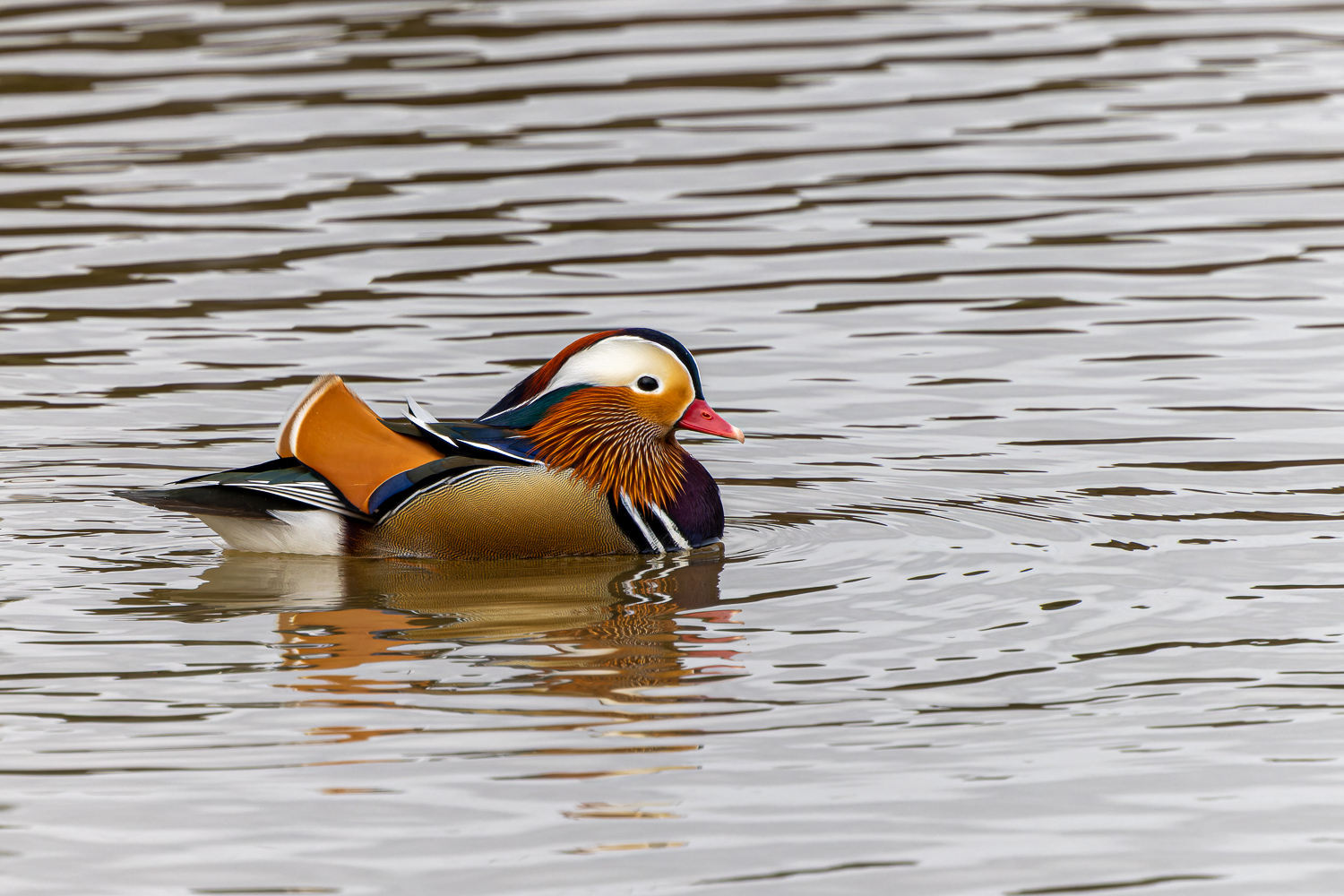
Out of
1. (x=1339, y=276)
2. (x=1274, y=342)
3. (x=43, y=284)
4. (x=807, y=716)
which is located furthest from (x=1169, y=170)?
(x=807, y=716)

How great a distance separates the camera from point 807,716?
A: 7105mm

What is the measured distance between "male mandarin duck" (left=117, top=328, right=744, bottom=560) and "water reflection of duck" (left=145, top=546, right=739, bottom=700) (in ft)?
0.34

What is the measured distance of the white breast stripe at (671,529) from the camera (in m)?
9.45

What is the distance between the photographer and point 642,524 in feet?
31.0

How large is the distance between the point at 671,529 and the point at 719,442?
7.28 ft

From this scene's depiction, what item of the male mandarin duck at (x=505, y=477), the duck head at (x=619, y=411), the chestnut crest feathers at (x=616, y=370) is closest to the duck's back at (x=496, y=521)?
the male mandarin duck at (x=505, y=477)

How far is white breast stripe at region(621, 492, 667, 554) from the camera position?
31.0 feet

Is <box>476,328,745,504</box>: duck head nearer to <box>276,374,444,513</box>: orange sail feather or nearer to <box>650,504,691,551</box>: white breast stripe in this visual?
<box>650,504,691,551</box>: white breast stripe

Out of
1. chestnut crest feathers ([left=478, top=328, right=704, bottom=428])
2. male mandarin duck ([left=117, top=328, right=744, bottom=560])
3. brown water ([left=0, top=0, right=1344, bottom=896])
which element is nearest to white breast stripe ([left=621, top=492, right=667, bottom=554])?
male mandarin duck ([left=117, top=328, right=744, bottom=560])

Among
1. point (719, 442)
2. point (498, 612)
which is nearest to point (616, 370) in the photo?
point (498, 612)

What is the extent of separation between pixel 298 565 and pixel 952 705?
3288 millimetres

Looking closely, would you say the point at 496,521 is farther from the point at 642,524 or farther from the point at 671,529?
the point at 671,529

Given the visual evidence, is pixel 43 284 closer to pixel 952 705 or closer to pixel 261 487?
pixel 261 487

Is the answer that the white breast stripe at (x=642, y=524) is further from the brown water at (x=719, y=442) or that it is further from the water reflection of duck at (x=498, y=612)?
the brown water at (x=719, y=442)
